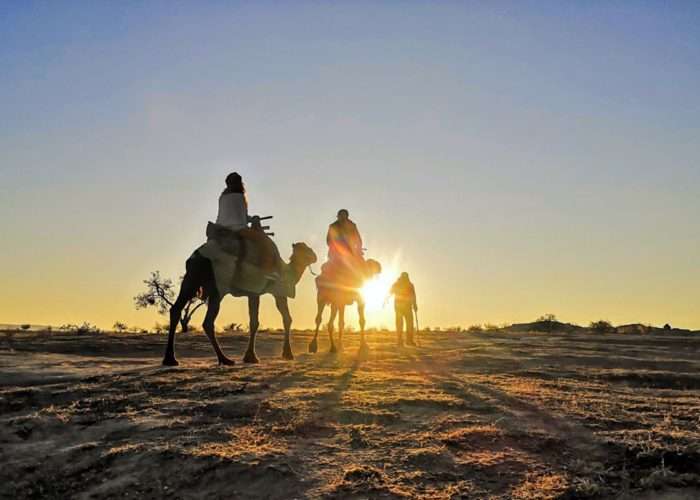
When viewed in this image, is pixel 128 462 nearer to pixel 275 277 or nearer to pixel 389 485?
pixel 389 485

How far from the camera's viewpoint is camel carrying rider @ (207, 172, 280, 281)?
10109 millimetres

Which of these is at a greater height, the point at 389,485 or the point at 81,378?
the point at 81,378

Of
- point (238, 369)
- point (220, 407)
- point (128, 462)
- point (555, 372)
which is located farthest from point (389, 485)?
point (555, 372)

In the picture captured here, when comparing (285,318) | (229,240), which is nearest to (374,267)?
(285,318)

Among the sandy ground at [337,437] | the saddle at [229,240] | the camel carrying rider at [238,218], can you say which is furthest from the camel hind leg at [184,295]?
the sandy ground at [337,437]

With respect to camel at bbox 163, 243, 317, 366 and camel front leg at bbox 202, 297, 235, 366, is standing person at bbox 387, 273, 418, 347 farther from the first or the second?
camel front leg at bbox 202, 297, 235, 366

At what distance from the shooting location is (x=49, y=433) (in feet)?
15.6

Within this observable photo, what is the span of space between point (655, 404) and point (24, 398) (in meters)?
6.27

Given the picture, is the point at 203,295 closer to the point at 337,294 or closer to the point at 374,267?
the point at 337,294

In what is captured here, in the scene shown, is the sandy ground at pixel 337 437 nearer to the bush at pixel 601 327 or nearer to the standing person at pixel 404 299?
the standing person at pixel 404 299

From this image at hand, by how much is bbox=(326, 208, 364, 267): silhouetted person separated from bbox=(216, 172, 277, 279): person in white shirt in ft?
10.4

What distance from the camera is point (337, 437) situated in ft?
14.7

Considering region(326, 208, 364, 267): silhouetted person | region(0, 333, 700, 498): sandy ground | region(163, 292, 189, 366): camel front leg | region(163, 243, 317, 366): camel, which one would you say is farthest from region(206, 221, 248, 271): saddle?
region(326, 208, 364, 267): silhouetted person

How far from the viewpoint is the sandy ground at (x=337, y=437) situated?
360cm
